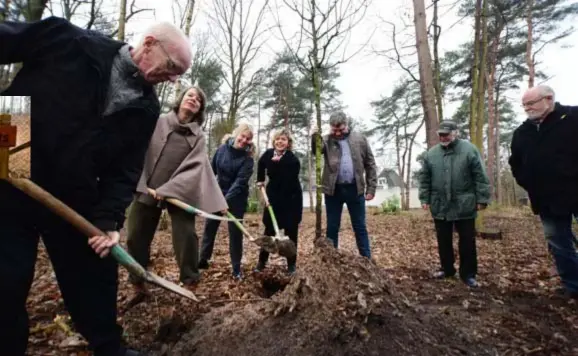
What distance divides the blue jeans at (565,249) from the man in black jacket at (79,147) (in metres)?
3.90

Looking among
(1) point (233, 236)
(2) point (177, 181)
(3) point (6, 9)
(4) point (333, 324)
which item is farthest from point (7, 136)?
(3) point (6, 9)

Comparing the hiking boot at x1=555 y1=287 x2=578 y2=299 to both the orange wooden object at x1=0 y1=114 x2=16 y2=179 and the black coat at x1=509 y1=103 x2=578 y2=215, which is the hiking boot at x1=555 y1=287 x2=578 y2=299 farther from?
the orange wooden object at x1=0 y1=114 x2=16 y2=179

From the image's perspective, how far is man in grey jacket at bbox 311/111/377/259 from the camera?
4.55m

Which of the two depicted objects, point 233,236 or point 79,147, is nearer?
point 79,147

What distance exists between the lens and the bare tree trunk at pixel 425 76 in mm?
6785

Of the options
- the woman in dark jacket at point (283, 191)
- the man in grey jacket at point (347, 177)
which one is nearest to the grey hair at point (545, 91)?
the man in grey jacket at point (347, 177)

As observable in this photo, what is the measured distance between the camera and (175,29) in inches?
73.6

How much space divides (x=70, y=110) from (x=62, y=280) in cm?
94

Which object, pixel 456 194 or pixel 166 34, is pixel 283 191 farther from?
pixel 166 34

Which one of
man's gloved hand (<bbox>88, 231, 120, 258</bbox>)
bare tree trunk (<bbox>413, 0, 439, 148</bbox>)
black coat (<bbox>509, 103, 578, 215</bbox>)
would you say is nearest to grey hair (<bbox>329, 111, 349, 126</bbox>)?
black coat (<bbox>509, 103, 578, 215</bbox>)

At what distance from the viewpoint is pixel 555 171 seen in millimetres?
3656

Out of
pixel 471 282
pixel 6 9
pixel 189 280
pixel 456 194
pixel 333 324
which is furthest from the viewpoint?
pixel 6 9

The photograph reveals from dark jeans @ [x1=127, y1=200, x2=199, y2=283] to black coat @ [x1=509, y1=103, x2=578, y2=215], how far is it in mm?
3514

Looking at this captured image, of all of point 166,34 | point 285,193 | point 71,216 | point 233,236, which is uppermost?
point 166,34
